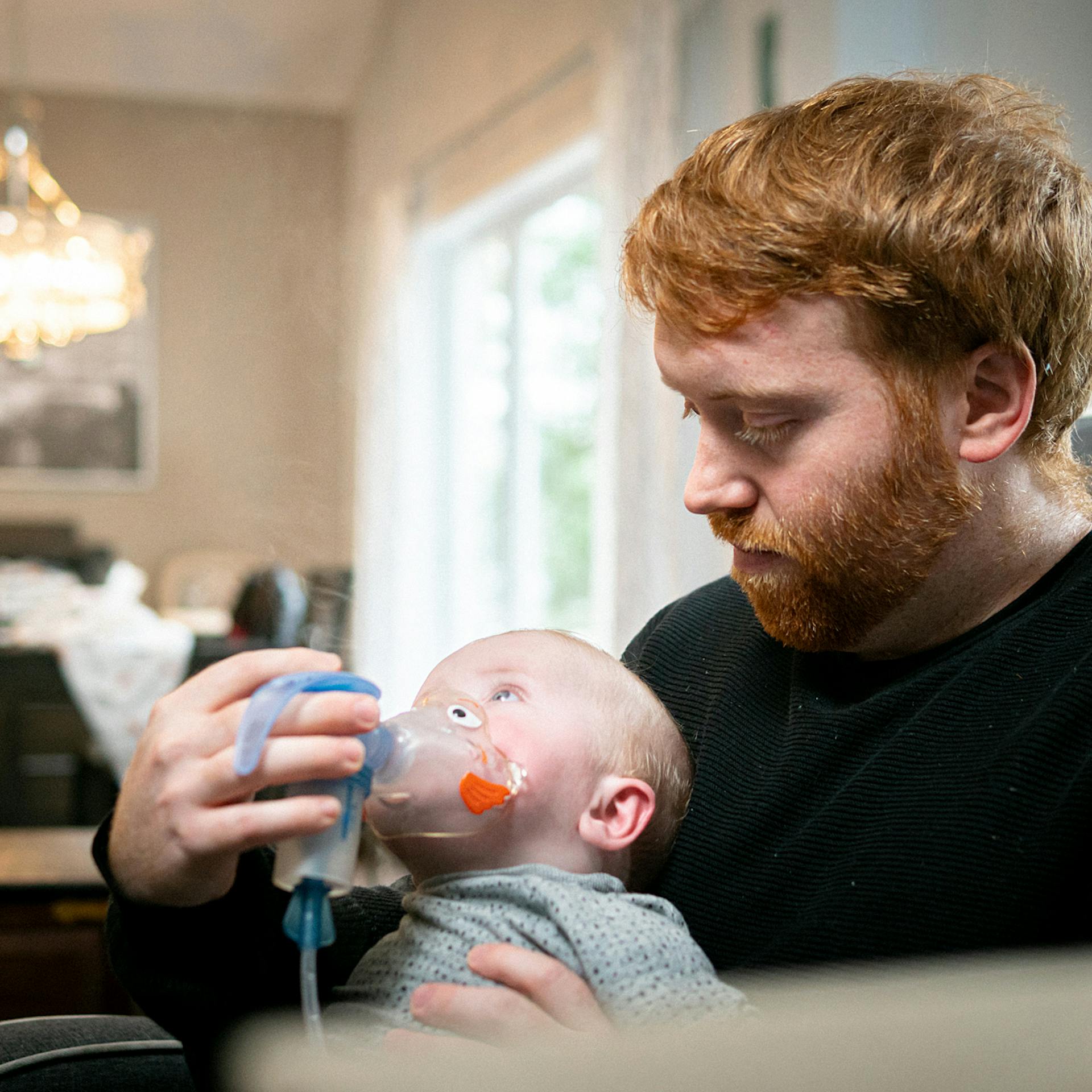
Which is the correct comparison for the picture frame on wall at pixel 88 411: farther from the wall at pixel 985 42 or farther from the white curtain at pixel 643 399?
the wall at pixel 985 42

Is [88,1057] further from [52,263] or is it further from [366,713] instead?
[52,263]

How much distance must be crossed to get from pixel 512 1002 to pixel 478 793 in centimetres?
15

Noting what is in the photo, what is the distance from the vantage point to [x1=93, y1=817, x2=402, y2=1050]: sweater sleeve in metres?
0.79

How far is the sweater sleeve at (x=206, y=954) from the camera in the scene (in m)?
0.79

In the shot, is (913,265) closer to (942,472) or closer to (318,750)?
(942,472)

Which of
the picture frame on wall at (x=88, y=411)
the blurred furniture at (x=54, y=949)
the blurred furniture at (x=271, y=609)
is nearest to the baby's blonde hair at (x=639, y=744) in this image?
the blurred furniture at (x=54, y=949)

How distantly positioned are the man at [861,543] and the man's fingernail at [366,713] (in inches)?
2.1

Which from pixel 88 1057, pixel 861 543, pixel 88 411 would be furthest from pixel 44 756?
pixel 861 543

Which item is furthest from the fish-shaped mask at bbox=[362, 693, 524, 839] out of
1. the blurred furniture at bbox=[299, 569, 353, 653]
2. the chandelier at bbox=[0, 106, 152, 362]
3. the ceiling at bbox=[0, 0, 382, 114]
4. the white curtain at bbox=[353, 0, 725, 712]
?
the ceiling at bbox=[0, 0, 382, 114]

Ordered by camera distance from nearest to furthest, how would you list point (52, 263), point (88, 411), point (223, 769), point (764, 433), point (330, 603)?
point (223, 769) < point (764, 433) < point (52, 263) < point (88, 411) < point (330, 603)

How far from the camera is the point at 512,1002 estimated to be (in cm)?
71

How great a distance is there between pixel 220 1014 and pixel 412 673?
11.8 feet

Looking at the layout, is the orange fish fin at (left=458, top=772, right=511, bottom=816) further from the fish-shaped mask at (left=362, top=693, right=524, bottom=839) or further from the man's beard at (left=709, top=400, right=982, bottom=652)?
the man's beard at (left=709, top=400, right=982, bottom=652)

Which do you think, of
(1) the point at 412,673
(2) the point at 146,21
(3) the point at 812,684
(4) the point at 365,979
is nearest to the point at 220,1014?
(4) the point at 365,979
